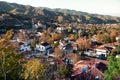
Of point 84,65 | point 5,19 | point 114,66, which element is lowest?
point 5,19

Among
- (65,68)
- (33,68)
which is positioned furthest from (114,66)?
(65,68)

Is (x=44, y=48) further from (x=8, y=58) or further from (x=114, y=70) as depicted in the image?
(x=8, y=58)

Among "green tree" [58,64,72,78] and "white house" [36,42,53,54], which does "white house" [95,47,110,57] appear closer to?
"white house" [36,42,53,54]

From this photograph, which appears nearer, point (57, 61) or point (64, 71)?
point (64, 71)

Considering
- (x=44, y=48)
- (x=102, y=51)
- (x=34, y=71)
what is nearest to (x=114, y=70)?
(x=34, y=71)

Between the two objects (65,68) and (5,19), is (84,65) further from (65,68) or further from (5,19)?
(5,19)

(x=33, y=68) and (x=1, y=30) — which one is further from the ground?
(x=33, y=68)

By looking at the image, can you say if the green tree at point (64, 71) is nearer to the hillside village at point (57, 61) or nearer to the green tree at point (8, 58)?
the hillside village at point (57, 61)

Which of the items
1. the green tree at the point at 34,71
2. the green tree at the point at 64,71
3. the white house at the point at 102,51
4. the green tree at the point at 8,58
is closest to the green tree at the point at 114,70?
the green tree at the point at 34,71

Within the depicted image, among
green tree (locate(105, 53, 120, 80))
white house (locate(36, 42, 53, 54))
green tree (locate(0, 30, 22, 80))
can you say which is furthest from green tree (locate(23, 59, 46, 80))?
white house (locate(36, 42, 53, 54))

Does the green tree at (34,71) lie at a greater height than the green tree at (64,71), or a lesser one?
greater

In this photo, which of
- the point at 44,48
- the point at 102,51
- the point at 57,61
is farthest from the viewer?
the point at 44,48
